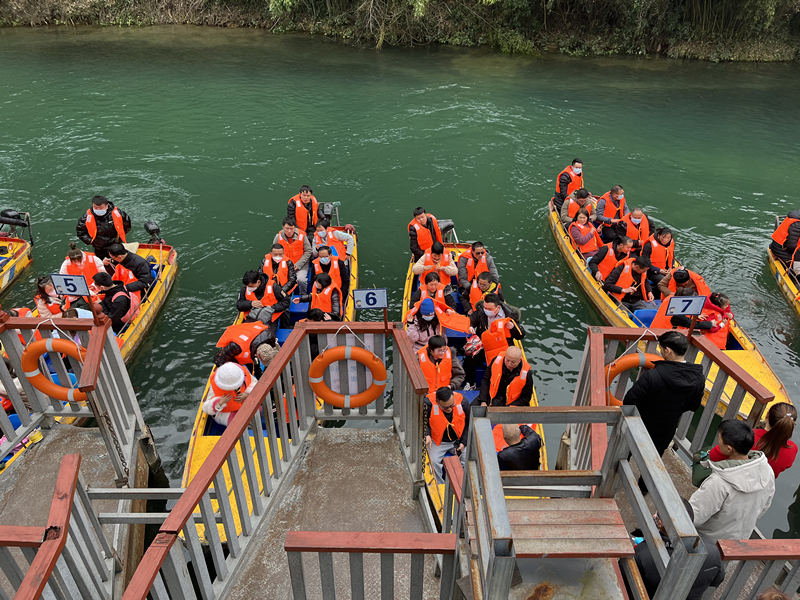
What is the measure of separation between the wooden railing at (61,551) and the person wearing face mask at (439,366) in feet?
15.0

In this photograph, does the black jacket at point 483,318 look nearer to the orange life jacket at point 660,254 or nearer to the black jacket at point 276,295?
the black jacket at point 276,295

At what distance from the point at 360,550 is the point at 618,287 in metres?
8.87

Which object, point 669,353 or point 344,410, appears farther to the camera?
point 344,410

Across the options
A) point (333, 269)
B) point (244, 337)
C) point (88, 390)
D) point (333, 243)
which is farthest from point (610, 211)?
point (88, 390)

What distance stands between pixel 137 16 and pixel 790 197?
34.3 m

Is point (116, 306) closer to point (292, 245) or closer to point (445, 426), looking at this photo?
point (292, 245)

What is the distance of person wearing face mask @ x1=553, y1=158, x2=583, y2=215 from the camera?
44.7 ft

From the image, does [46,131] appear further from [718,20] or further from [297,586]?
[718,20]

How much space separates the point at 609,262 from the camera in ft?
36.3

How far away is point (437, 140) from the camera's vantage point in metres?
19.5

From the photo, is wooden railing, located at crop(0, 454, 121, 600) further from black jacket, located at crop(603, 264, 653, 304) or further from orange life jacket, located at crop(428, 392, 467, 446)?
black jacket, located at crop(603, 264, 653, 304)

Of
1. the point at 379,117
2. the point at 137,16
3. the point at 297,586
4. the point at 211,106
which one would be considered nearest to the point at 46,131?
the point at 211,106

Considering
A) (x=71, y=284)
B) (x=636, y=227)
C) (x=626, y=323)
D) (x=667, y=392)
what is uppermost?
(x=667, y=392)

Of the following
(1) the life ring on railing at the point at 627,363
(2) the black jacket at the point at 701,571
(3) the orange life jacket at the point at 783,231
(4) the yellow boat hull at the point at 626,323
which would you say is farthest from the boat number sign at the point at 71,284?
(3) the orange life jacket at the point at 783,231
